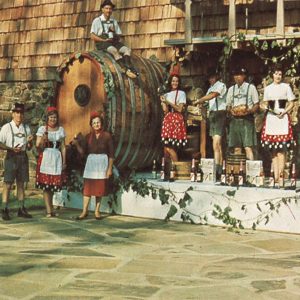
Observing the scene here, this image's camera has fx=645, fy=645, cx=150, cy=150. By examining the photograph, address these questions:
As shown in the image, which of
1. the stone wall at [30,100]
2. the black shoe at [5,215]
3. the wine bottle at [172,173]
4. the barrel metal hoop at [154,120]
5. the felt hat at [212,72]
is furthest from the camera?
the stone wall at [30,100]

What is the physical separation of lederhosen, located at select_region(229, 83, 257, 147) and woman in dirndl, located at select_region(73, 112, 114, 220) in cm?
159

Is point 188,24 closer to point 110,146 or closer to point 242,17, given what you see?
point 242,17

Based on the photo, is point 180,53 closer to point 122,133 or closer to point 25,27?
point 122,133

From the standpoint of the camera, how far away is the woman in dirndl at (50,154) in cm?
816

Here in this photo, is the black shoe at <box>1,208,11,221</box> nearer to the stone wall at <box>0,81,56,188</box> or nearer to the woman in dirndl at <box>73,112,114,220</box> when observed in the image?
the woman in dirndl at <box>73,112,114,220</box>

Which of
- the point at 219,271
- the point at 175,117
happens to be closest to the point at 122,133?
the point at 175,117

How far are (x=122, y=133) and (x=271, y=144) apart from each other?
202 cm

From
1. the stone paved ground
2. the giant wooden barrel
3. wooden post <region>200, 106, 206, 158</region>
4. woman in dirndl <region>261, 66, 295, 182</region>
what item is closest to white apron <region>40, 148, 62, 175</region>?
the stone paved ground

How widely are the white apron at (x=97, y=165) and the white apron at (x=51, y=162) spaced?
40 cm

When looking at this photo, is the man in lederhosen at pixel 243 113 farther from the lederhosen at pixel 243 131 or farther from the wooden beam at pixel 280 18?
the wooden beam at pixel 280 18

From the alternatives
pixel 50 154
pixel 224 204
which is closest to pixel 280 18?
pixel 224 204

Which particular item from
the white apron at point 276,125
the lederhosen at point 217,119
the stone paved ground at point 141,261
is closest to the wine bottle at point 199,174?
the lederhosen at point 217,119

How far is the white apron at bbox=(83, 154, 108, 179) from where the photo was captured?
26.8ft

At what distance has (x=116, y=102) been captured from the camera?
864 cm
